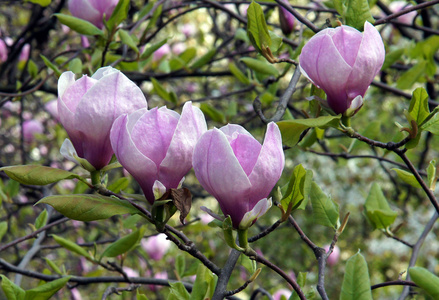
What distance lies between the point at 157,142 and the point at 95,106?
81mm

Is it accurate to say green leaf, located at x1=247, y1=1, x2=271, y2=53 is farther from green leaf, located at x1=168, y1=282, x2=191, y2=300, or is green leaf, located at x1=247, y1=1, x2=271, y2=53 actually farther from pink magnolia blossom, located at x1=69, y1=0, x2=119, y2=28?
pink magnolia blossom, located at x1=69, y1=0, x2=119, y2=28

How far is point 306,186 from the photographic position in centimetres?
66

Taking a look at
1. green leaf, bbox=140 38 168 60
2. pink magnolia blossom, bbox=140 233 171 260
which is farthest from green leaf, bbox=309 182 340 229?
pink magnolia blossom, bbox=140 233 171 260

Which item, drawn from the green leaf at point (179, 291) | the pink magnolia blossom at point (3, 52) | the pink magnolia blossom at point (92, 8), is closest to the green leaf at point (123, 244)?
the green leaf at point (179, 291)

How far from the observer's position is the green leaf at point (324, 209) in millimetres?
737

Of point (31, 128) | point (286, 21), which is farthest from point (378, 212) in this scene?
point (31, 128)

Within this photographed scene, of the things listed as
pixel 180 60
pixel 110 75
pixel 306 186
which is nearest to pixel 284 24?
pixel 180 60

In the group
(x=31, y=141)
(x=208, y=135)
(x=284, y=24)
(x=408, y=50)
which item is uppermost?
(x=208, y=135)

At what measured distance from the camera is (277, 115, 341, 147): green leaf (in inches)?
21.1

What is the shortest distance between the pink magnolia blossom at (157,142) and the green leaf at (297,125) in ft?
0.32

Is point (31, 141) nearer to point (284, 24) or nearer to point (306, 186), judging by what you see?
point (284, 24)

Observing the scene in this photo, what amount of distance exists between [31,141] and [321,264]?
2.23 m

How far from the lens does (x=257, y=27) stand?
69 cm

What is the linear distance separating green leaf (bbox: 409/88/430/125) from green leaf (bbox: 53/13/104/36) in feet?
2.04
